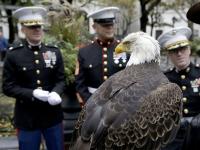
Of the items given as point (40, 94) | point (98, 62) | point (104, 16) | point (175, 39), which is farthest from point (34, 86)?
point (175, 39)

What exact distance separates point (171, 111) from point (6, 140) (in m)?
3.80

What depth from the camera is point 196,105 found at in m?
4.46

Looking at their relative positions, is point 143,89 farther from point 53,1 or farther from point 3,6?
point 3,6

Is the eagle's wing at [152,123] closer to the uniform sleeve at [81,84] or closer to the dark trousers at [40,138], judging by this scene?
the uniform sleeve at [81,84]

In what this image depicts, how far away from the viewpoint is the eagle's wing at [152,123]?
10.1 ft

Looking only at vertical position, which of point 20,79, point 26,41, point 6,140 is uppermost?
point 26,41

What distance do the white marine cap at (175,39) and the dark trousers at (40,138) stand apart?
140cm

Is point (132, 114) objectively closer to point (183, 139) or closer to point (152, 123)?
point (152, 123)

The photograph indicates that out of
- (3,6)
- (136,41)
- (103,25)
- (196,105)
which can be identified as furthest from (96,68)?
(3,6)

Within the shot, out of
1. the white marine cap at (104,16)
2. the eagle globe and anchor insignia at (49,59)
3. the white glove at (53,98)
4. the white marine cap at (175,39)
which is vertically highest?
the white marine cap at (104,16)

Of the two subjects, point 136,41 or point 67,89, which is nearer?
point 136,41

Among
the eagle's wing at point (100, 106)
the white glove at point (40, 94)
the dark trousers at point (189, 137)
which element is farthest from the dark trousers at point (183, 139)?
the white glove at point (40, 94)

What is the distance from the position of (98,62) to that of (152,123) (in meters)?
2.09

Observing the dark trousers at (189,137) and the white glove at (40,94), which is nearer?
the dark trousers at (189,137)
